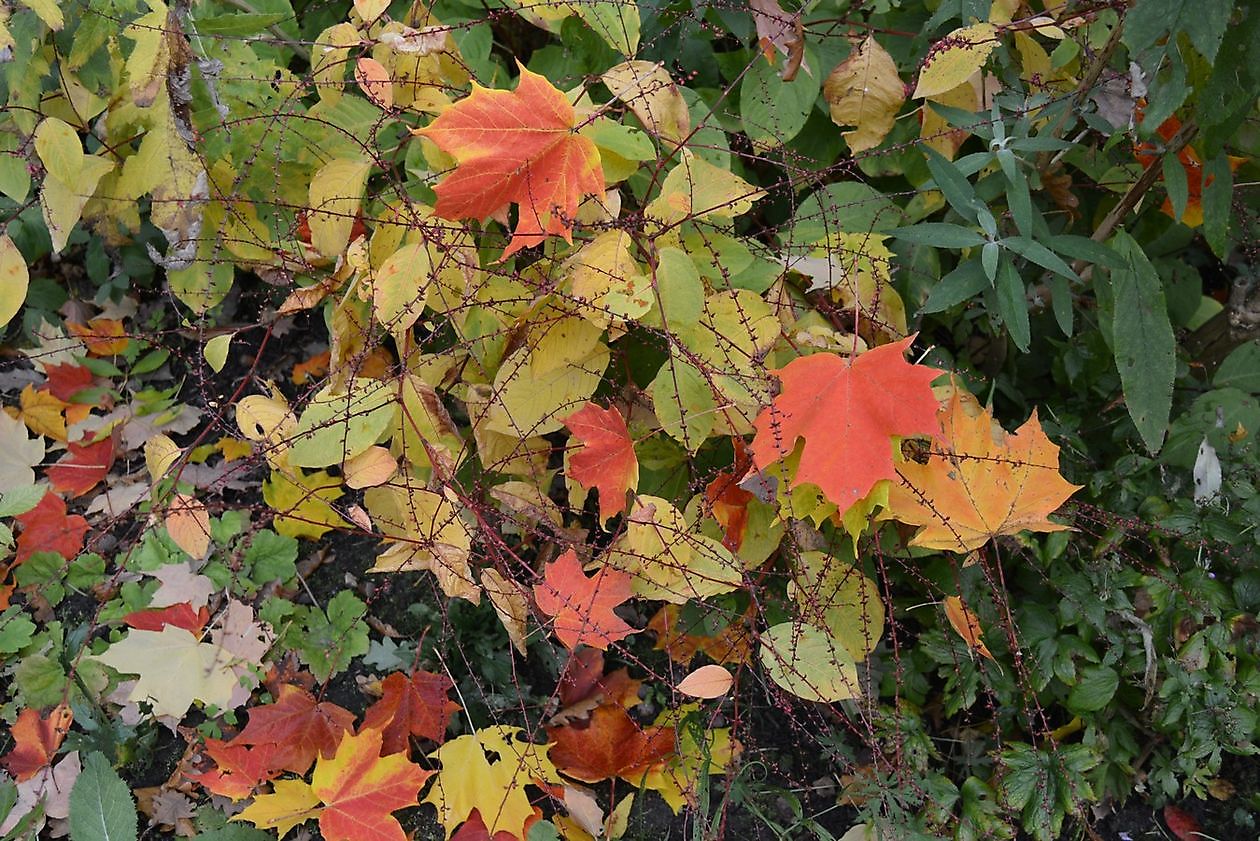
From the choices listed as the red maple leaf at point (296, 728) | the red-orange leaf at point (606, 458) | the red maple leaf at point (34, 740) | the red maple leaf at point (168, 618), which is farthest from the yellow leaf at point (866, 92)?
the red maple leaf at point (34, 740)

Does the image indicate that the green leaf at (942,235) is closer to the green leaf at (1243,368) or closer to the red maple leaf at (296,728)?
the green leaf at (1243,368)

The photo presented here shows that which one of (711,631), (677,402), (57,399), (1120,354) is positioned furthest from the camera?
(57,399)

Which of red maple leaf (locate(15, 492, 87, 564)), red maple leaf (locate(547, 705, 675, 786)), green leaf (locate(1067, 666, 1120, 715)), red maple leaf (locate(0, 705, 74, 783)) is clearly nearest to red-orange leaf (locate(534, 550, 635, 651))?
red maple leaf (locate(547, 705, 675, 786))

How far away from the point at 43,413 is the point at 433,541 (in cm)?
116

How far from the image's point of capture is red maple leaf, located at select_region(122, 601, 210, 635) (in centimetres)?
162

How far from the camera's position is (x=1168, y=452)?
4.98ft

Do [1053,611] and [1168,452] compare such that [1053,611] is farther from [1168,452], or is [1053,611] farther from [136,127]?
[136,127]

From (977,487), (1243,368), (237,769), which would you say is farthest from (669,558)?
(1243,368)

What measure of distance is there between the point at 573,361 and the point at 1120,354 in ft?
2.50

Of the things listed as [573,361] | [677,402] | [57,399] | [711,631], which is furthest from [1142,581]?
[57,399]

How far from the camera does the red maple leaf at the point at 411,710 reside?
1.54m

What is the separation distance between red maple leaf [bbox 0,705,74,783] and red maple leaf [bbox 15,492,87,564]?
0.29 m

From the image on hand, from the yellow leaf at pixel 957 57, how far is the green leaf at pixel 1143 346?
1.16ft

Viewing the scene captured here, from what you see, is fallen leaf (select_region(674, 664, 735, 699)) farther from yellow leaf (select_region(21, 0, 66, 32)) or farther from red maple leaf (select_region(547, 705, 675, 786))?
yellow leaf (select_region(21, 0, 66, 32))
